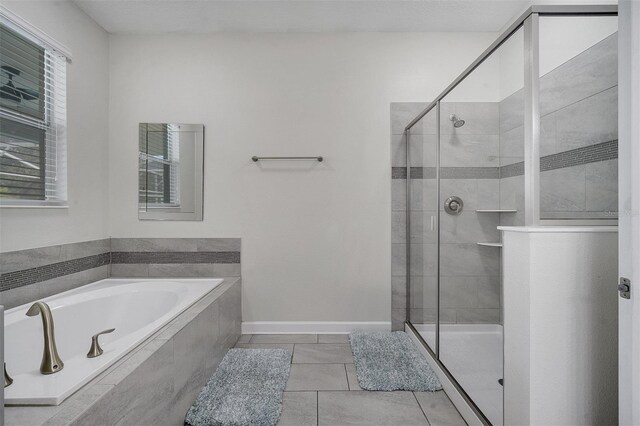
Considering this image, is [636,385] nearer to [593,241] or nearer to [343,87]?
[593,241]

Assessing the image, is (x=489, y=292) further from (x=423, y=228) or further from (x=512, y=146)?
(x=423, y=228)

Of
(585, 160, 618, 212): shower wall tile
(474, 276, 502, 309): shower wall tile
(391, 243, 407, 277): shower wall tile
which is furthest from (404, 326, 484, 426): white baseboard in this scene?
(585, 160, 618, 212): shower wall tile

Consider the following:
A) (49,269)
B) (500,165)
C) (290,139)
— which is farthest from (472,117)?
(49,269)

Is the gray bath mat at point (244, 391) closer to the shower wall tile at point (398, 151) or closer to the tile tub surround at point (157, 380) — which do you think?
the tile tub surround at point (157, 380)

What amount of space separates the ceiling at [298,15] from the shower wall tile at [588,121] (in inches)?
63.3

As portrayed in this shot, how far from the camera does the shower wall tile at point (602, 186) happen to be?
117 centimetres

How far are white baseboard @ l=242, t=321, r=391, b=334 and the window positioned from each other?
1677 mm

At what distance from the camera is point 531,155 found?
1.18 m

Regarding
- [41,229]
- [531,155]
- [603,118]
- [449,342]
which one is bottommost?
[449,342]

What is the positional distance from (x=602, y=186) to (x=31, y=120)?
9.67 feet

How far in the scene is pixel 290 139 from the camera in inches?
110

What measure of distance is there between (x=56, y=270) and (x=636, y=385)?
2.90m

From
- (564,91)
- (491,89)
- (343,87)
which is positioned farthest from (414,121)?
(564,91)

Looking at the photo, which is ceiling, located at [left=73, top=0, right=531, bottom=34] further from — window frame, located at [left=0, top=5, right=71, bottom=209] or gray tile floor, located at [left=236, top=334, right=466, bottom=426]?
gray tile floor, located at [left=236, top=334, right=466, bottom=426]
